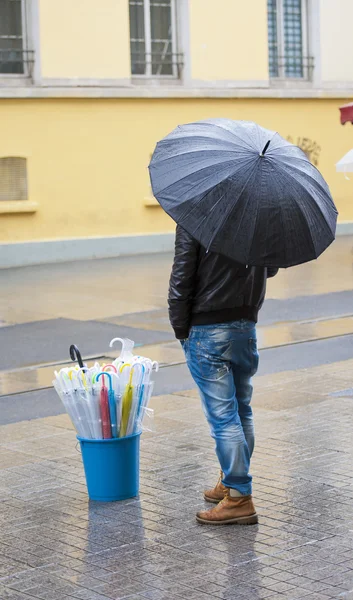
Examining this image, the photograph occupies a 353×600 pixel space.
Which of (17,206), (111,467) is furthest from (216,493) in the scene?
(17,206)

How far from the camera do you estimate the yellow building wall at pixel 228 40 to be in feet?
68.4

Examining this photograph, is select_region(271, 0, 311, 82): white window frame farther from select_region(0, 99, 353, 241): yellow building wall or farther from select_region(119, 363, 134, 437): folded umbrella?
select_region(119, 363, 134, 437): folded umbrella

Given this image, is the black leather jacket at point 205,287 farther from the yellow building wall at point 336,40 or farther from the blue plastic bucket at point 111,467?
the yellow building wall at point 336,40

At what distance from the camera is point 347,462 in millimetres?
6180

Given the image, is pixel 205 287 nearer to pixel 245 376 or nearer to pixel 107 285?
pixel 245 376

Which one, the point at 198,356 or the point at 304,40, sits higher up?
the point at 304,40

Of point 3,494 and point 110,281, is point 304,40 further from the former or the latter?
point 3,494

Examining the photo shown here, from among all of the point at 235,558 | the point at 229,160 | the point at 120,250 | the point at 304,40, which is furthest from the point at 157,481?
the point at 304,40

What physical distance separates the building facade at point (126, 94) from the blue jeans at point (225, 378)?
13815mm

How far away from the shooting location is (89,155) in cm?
1986

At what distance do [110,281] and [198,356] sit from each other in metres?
11.0

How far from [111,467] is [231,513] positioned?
73 cm

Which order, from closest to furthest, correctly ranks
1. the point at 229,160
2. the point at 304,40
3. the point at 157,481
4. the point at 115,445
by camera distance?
the point at 229,160 → the point at 115,445 → the point at 157,481 → the point at 304,40

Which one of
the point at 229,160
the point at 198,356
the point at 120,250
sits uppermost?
the point at 229,160
